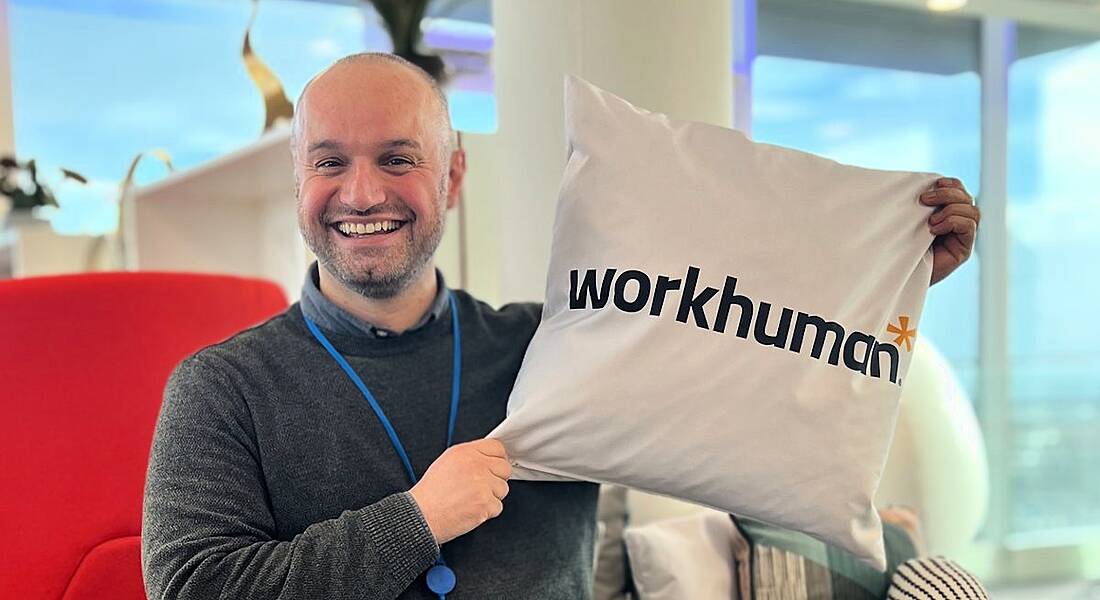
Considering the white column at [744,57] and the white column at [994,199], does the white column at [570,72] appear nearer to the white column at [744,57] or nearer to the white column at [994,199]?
the white column at [744,57]

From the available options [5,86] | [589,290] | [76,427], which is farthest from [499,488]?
[5,86]

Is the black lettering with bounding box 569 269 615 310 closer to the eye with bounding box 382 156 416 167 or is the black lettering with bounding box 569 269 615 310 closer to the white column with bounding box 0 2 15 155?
the eye with bounding box 382 156 416 167

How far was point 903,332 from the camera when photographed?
1.24m

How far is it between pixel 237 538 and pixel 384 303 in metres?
0.37

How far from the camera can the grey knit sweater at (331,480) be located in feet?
3.34

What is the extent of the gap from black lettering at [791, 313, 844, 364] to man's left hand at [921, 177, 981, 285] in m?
0.21

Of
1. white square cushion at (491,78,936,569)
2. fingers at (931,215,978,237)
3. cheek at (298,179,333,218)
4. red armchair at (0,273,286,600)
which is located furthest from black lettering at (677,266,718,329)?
red armchair at (0,273,286,600)

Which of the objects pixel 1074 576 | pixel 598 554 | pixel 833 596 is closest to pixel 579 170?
pixel 598 554

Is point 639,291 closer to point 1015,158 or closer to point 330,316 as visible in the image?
point 330,316

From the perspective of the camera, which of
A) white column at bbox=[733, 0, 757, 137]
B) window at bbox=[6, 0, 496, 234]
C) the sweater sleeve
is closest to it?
the sweater sleeve

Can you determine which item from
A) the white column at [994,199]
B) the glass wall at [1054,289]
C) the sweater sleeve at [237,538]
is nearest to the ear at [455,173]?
the sweater sleeve at [237,538]

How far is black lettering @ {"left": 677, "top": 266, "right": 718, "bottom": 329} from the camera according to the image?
45.7 inches

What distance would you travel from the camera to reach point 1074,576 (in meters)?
4.03

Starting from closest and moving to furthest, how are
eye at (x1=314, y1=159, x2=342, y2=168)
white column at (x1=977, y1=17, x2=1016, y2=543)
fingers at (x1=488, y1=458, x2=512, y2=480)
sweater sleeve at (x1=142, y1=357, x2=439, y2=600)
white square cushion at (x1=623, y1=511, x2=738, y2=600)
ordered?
sweater sleeve at (x1=142, y1=357, x2=439, y2=600)
fingers at (x1=488, y1=458, x2=512, y2=480)
eye at (x1=314, y1=159, x2=342, y2=168)
white square cushion at (x1=623, y1=511, x2=738, y2=600)
white column at (x1=977, y1=17, x2=1016, y2=543)
